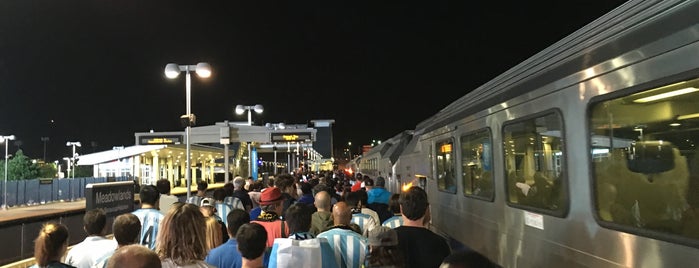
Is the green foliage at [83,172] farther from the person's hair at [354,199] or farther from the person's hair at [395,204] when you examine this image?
the person's hair at [395,204]

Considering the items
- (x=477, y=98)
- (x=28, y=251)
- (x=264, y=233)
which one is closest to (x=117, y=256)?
(x=264, y=233)

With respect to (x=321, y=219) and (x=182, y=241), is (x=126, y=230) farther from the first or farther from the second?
(x=321, y=219)

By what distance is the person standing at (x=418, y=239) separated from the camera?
3.85 meters

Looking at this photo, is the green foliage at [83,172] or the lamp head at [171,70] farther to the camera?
the green foliage at [83,172]

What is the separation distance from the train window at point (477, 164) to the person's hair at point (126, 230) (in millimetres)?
4379

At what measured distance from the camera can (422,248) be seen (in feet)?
12.8

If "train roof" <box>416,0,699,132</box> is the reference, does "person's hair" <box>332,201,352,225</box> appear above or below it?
below

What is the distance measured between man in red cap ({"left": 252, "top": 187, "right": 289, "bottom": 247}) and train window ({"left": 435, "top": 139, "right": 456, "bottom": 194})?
4.34 meters

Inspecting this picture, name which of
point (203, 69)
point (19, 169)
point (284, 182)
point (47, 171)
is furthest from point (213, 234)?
point (47, 171)

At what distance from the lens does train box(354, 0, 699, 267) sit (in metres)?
3.38

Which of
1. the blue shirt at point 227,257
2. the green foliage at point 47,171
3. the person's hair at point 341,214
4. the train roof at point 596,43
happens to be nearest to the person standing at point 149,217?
the blue shirt at point 227,257

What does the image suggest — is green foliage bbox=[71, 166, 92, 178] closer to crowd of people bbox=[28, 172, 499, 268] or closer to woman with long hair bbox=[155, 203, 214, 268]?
crowd of people bbox=[28, 172, 499, 268]

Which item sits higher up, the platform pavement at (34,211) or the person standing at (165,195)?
the person standing at (165,195)

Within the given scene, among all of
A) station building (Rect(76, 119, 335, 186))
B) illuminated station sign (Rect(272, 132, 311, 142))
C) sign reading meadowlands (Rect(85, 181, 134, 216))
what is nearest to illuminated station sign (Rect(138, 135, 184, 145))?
station building (Rect(76, 119, 335, 186))
